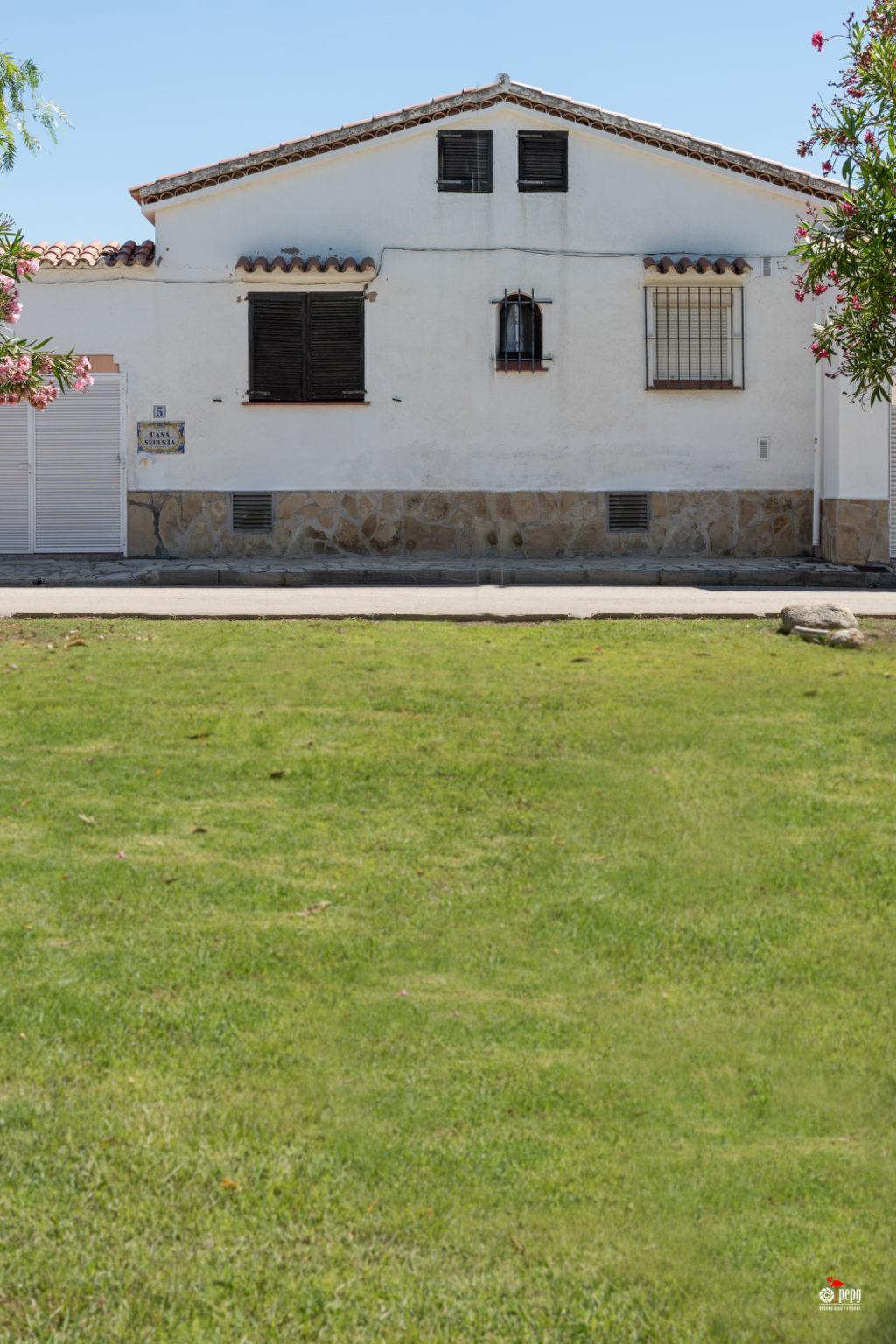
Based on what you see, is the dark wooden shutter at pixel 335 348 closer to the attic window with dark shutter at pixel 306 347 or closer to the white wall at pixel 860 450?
the attic window with dark shutter at pixel 306 347

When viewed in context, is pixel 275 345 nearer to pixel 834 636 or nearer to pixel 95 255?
pixel 95 255

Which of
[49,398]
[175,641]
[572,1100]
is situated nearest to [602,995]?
[572,1100]

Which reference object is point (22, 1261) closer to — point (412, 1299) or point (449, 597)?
point (412, 1299)

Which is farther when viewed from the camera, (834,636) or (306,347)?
(306,347)

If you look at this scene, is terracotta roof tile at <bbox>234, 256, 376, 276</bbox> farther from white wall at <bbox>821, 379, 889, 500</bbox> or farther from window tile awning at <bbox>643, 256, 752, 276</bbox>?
white wall at <bbox>821, 379, 889, 500</bbox>

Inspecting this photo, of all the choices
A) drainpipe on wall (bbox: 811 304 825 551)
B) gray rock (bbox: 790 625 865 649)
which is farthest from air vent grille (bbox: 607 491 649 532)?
gray rock (bbox: 790 625 865 649)

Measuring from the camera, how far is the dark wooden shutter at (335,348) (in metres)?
21.4

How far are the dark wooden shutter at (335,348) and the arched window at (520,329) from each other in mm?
1904

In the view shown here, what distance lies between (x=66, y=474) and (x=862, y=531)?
416 inches

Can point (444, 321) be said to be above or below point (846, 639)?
above

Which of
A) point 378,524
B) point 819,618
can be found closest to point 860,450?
point 378,524

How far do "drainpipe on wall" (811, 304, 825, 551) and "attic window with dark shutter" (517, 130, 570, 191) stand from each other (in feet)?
13.0

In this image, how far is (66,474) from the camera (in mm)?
21484

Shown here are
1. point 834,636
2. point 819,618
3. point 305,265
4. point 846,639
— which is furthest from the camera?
point 305,265
